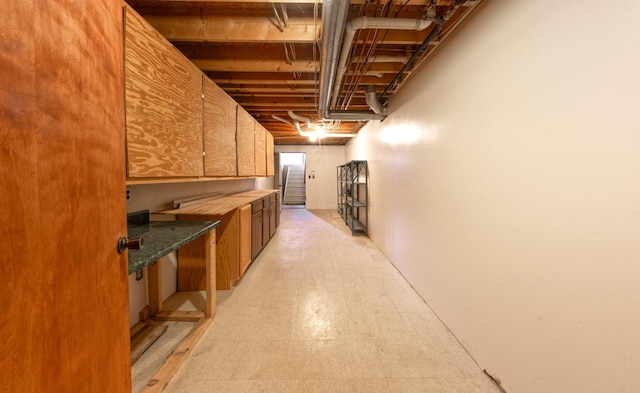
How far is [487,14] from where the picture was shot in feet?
4.83

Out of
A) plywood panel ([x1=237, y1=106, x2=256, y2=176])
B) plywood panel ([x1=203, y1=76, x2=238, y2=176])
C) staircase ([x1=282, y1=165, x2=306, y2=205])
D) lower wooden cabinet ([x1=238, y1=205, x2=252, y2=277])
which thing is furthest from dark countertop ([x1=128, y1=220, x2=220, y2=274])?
staircase ([x1=282, y1=165, x2=306, y2=205])

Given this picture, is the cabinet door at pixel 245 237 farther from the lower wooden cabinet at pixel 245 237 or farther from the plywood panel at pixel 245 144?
the plywood panel at pixel 245 144

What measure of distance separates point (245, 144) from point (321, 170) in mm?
4940

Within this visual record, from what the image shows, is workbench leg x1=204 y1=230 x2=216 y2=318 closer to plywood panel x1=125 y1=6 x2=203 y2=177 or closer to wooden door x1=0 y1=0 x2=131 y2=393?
plywood panel x1=125 y1=6 x2=203 y2=177

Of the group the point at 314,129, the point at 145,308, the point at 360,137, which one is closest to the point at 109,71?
the point at 145,308

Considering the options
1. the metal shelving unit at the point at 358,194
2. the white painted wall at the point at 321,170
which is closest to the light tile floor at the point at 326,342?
the metal shelving unit at the point at 358,194

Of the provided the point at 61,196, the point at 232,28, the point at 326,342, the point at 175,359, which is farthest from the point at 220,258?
the point at 232,28

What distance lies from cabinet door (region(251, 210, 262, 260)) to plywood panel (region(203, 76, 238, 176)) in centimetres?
70

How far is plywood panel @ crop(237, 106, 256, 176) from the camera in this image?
3.13 m

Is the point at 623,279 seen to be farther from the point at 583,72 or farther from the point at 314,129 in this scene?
the point at 314,129

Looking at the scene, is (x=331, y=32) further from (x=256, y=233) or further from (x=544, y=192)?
(x=256, y=233)

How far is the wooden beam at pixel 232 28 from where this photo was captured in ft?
6.04

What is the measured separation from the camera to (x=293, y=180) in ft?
35.1

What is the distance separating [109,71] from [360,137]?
5005 mm
